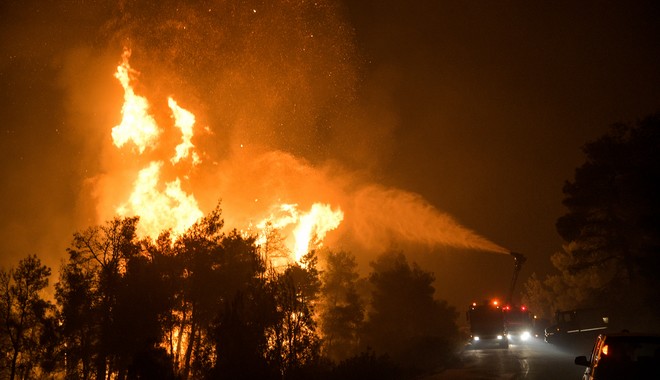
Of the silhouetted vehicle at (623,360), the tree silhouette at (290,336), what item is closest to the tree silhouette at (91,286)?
the tree silhouette at (290,336)

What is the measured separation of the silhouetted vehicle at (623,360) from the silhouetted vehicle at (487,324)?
36439 mm

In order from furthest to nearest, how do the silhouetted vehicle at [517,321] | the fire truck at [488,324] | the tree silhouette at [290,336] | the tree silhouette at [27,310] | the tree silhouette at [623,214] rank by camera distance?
the silhouetted vehicle at [517,321] → the fire truck at [488,324] → the tree silhouette at [27,310] → the tree silhouette at [623,214] → the tree silhouette at [290,336]

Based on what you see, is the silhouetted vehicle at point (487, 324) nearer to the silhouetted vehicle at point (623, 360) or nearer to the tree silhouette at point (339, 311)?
the tree silhouette at point (339, 311)

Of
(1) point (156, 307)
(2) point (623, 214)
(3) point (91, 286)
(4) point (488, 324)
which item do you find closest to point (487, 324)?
(4) point (488, 324)

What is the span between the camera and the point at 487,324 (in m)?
46.2

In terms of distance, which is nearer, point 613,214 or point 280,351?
point 280,351

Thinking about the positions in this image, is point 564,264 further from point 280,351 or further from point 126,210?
point 280,351

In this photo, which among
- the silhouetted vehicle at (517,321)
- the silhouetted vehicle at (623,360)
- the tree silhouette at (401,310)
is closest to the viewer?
the silhouetted vehicle at (623,360)

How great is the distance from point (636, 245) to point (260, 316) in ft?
102

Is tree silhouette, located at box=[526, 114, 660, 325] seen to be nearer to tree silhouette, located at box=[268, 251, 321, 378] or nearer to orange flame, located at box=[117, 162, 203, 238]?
tree silhouette, located at box=[268, 251, 321, 378]

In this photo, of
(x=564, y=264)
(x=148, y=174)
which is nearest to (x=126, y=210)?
(x=148, y=174)

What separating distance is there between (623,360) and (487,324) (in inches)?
1490

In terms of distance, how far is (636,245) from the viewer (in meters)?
36.9

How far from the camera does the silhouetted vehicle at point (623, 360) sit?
989 centimetres
